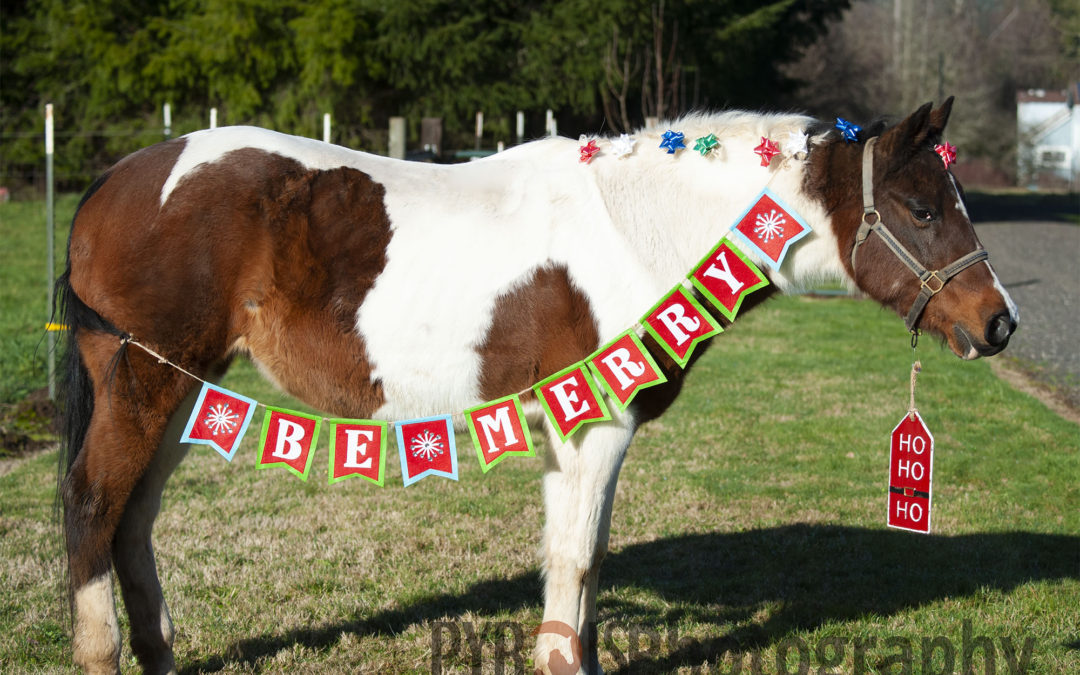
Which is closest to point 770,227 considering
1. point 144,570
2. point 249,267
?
point 249,267

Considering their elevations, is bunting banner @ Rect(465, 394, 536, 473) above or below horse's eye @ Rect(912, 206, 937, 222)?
below

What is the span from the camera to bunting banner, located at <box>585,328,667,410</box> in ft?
10.8

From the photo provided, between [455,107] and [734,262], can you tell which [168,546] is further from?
[455,107]

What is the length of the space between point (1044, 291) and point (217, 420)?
48.4ft

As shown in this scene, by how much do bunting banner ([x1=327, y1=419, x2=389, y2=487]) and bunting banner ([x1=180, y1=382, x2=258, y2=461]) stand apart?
33 cm

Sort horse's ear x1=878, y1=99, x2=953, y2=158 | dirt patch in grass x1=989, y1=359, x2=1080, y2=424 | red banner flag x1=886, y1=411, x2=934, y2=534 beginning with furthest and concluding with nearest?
dirt patch in grass x1=989, y1=359, x2=1080, y2=424 < red banner flag x1=886, y1=411, x2=934, y2=534 < horse's ear x1=878, y1=99, x2=953, y2=158

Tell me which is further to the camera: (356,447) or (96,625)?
(356,447)

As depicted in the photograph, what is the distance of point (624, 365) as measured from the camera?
331 cm

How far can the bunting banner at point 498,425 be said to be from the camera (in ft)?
11.0

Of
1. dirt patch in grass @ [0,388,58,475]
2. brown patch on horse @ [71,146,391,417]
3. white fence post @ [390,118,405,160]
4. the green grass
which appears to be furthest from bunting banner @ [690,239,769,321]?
white fence post @ [390,118,405,160]

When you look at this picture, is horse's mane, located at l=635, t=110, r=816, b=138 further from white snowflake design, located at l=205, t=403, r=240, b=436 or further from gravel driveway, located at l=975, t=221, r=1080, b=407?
gravel driveway, located at l=975, t=221, r=1080, b=407

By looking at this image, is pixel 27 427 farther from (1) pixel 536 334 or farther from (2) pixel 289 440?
(1) pixel 536 334

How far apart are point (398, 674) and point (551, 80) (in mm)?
19046

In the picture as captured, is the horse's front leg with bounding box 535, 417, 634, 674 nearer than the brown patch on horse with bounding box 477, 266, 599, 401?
No
